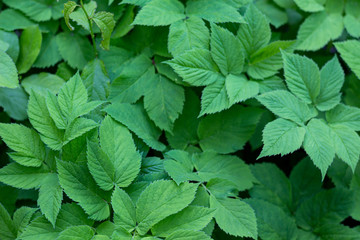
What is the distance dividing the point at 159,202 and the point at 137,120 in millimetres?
409

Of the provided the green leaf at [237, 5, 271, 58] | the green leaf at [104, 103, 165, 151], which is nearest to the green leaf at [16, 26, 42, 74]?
the green leaf at [104, 103, 165, 151]

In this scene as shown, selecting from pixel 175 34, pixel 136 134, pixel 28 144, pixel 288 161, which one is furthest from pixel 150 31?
pixel 288 161

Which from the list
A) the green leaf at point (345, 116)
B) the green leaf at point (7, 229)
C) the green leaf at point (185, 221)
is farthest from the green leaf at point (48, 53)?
the green leaf at point (345, 116)

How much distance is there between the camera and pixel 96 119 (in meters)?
1.40

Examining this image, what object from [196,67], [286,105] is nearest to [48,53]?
[196,67]

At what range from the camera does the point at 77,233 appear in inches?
44.8

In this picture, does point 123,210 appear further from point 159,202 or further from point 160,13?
point 160,13

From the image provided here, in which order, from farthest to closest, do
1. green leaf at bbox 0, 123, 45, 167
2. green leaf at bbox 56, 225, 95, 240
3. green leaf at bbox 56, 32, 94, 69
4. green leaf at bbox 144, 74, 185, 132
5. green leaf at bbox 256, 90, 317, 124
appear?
green leaf at bbox 56, 32, 94, 69, green leaf at bbox 144, 74, 185, 132, green leaf at bbox 256, 90, 317, 124, green leaf at bbox 0, 123, 45, 167, green leaf at bbox 56, 225, 95, 240

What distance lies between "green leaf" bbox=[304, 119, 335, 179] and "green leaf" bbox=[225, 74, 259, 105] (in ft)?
0.89

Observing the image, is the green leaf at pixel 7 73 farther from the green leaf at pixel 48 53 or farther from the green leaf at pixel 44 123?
the green leaf at pixel 48 53

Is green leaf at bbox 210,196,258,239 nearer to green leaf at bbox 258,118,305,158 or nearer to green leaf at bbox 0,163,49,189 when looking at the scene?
green leaf at bbox 258,118,305,158

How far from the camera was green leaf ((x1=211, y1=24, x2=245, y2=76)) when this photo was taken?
144 centimetres

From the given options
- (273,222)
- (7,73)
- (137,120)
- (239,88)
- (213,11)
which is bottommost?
(273,222)

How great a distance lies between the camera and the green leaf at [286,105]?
1.37 meters
